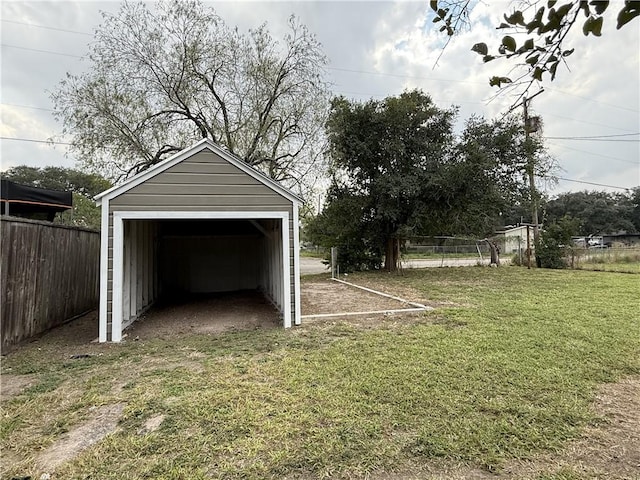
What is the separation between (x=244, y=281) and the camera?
11.1 m

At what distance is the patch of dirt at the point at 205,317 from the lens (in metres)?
5.73

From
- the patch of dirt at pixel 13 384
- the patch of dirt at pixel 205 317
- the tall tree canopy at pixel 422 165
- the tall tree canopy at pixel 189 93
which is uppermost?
the tall tree canopy at pixel 189 93

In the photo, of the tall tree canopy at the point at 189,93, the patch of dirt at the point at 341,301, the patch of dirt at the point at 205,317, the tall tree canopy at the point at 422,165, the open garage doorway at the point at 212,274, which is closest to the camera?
the patch of dirt at the point at 205,317

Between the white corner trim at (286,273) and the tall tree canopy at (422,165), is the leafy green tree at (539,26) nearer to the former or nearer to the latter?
the white corner trim at (286,273)

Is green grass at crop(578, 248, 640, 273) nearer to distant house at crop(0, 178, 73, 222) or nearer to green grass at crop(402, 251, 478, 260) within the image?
green grass at crop(402, 251, 478, 260)

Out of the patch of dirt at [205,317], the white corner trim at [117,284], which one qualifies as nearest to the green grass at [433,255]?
the patch of dirt at [205,317]

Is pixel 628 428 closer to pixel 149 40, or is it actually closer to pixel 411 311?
pixel 411 311

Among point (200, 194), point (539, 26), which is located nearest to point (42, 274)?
point (200, 194)

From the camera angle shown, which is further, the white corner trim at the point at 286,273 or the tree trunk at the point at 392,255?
the tree trunk at the point at 392,255

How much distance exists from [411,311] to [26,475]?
5.83m

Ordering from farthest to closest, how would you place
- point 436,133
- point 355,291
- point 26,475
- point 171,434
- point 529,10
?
point 436,133, point 355,291, point 171,434, point 26,475, point 529,10

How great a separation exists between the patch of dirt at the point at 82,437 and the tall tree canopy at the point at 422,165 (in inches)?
407

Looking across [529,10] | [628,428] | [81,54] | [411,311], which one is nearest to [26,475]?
[529,10]

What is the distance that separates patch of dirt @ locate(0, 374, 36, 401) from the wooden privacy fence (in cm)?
100
